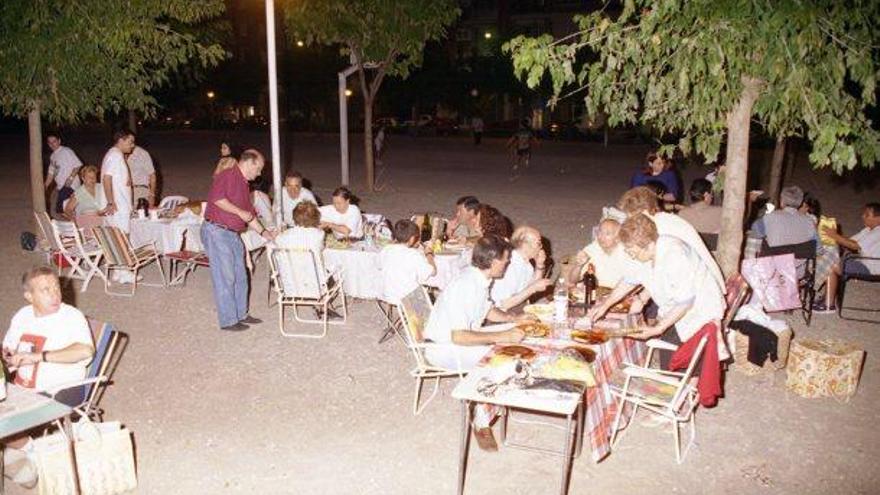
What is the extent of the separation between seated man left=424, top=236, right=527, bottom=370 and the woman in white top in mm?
3825

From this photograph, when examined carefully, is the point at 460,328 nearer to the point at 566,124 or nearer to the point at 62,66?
the point at 62,66

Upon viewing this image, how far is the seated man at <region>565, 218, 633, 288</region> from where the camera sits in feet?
21.2

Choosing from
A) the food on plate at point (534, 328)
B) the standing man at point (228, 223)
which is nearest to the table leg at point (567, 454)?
the food on plate at point (534, 328)

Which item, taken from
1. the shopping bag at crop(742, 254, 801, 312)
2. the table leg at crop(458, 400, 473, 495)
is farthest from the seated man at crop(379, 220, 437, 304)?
the shopping bag at crop(742, 254, 801, 312)

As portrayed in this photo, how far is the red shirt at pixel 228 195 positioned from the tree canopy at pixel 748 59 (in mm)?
3106

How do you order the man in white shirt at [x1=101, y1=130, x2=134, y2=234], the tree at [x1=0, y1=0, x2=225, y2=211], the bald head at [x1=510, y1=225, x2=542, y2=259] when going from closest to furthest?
the bald head at [x1=510, y1=225, x2=542, y2=259], the man in white shirt at [x1=101, y1=130, x2=134, y2=234], the tree at [x1=0, y1=0, x2=225, y2=211]

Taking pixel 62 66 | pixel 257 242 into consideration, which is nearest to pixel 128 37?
pixel 62 66

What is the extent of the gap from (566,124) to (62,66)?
3562 cm

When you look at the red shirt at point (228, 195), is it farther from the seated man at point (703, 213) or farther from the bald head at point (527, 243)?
the seated man at point (703, 213)

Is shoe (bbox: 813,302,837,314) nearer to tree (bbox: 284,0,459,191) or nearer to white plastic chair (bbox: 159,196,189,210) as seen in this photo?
white plastic chair (bbox: 159,196,189,210)

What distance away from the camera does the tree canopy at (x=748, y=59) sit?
5148mm

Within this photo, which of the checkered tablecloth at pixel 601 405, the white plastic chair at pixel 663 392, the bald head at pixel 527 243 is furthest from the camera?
the bald head at pixel 527 243

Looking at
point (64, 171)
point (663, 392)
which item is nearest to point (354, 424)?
point (663, 392)

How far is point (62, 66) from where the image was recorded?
956 cm
